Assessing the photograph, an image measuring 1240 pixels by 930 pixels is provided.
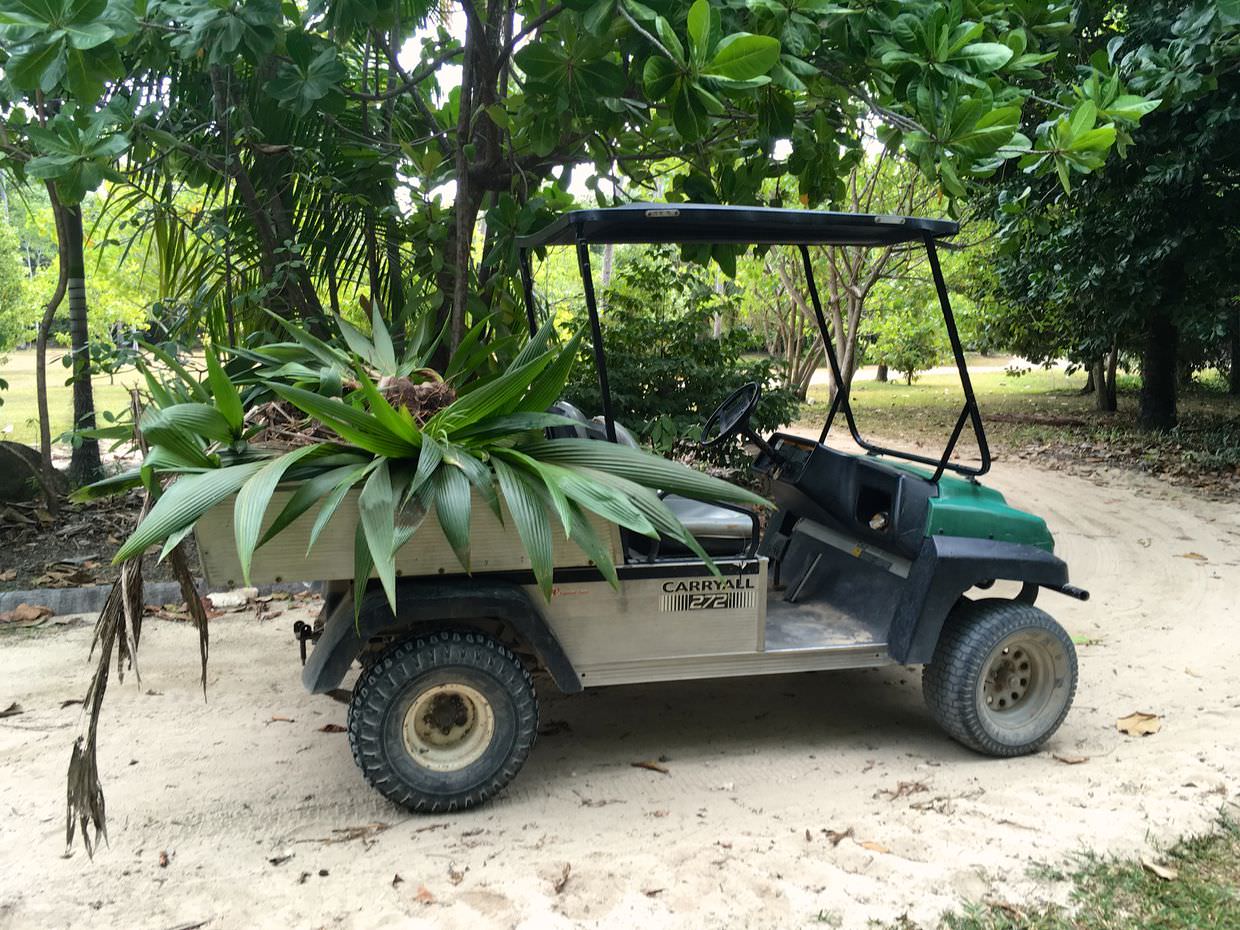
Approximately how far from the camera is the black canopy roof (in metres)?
3.66

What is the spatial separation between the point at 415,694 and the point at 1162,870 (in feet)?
7.73

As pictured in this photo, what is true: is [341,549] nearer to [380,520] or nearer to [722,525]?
[380,520]

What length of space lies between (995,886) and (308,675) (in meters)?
2.24

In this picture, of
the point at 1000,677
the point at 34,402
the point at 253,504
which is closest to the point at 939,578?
the point at 1000,677

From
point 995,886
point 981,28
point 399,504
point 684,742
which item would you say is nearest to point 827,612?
point 684,742

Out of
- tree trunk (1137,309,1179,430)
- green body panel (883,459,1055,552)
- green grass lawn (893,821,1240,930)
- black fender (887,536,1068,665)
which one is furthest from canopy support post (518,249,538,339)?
tree trunk (1137,309,1179,430)

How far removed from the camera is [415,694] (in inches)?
137

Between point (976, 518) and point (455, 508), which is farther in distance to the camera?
point (976, 518)

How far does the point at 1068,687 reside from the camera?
4066mm

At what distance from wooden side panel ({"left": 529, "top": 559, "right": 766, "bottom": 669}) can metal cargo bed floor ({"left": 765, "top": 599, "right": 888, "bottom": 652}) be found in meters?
0.22

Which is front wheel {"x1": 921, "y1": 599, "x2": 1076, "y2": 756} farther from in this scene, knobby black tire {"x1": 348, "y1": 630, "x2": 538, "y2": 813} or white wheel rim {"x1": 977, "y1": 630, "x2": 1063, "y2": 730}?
knobby black tire {"x1": 348, "y1": 630, "x2": 538, "y2": 813}

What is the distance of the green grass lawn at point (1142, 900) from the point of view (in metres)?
2.81

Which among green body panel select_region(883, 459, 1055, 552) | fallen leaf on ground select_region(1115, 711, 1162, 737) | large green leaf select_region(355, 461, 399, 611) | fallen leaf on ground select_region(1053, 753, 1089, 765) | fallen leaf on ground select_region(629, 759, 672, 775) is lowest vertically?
fallen leaf on ground select_region(1053, 753, 1089, 765)

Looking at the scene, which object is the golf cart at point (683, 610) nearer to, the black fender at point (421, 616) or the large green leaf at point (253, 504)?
the black fender at point (421, 616)
